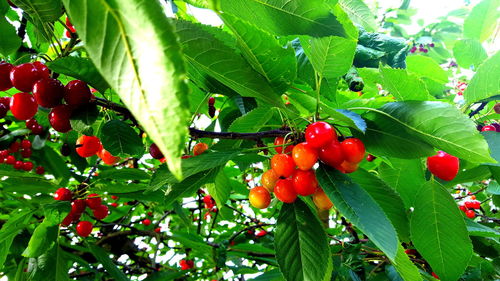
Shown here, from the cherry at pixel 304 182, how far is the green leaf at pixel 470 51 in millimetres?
955

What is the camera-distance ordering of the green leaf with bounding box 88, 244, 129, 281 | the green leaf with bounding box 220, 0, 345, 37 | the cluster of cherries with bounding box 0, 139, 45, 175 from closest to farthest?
the green leaf with bounding box 220, 0, 345, 37, the green leaf with bounding box 88, 244, 129, 281, the cluster of cherries with bounding box 0, 139, 45, 175

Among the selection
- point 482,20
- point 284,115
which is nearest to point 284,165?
point 284,115

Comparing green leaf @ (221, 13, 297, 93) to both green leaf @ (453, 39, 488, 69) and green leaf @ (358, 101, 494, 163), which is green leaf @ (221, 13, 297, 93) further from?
green leaf @ (453, 39, 488, 69)

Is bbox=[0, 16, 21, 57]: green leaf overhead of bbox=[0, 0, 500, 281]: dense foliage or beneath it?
overhead

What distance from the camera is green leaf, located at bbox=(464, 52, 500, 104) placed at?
96 centimetres

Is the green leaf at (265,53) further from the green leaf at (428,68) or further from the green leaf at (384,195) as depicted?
the green leaf at (428,68)

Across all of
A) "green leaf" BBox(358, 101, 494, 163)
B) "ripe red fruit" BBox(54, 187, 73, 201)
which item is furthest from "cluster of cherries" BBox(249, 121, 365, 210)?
"ripe red fruit" BBox(54, 187, 73, 201)

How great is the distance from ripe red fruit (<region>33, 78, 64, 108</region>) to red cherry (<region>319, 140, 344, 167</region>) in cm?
63

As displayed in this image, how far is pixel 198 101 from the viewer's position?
1272 mm

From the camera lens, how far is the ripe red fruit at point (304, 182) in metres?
0.90

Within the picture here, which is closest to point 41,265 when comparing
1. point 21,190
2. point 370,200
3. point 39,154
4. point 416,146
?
point 21,190

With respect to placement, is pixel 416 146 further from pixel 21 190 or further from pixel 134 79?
pixel 21 190

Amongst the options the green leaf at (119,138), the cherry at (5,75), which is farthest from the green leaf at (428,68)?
the cherry at (5,75)

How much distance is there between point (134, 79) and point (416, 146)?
0.77 metres
